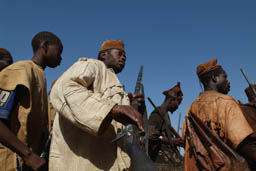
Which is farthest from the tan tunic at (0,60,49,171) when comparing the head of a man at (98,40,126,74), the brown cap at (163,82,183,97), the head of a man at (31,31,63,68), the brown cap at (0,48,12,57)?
the brown cap at (163,82,183,97)

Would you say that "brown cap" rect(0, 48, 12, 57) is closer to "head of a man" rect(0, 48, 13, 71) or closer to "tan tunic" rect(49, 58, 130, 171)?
"head of a man" rect(0, 48, 13, 71)

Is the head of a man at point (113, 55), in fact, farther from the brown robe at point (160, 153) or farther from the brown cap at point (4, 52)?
the brown robe at point (160, 153)

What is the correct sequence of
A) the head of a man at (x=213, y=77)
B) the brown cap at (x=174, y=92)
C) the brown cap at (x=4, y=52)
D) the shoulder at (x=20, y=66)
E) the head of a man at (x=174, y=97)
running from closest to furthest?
the shoulder at (x=20, y=66) → the head of a man at (x=213, y=77) → the brown cap at (x=4, y=52) → the head of a man at (x=174, y=97) → the brown cap at (x=174, y=92)

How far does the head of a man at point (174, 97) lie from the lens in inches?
306

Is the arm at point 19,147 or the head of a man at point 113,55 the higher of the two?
the head of a man at point 113,55

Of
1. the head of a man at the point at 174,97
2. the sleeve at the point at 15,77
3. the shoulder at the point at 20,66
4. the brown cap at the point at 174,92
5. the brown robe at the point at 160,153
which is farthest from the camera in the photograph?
the brown cap at the point at 174,92

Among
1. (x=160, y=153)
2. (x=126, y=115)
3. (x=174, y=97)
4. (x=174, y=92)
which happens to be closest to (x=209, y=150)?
(x=126, y=115)

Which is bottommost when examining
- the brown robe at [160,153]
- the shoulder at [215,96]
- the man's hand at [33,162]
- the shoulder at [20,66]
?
the brown robe at [160,153]

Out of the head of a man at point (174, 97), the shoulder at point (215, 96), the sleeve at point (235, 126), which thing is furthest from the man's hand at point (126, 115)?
the head of a man at point (174, 97)

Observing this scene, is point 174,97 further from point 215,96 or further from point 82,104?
point 82,104

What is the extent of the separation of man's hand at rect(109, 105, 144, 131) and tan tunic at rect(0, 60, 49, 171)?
0.74m

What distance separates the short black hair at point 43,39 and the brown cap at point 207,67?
2459 mm

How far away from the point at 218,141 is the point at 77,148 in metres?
2.01

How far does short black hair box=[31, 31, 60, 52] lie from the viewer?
98.0 inches
